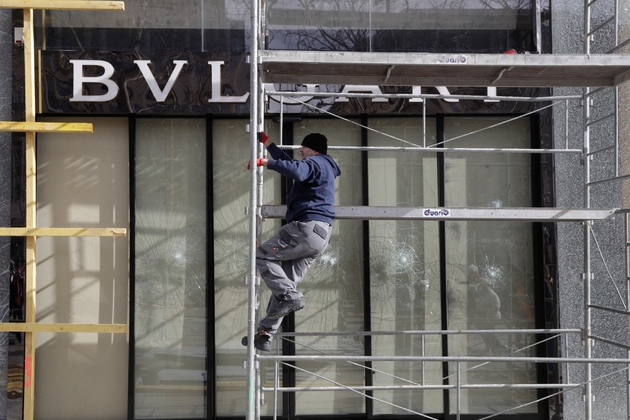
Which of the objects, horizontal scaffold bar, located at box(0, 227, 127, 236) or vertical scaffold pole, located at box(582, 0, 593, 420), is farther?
horizontal scaffold bar, located at box(0, 227, 127, 236)

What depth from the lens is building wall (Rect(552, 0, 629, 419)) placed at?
26.1 ft

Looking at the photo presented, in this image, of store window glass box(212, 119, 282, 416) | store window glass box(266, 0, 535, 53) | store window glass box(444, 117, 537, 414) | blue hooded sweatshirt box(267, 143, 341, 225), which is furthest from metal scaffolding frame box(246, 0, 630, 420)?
store window glass box(266, 0, 535, 53)

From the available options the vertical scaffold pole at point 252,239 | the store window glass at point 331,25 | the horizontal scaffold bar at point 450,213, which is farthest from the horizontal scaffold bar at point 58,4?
the horizontal scaffold bar at point 450,213

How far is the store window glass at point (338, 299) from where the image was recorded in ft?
26.8

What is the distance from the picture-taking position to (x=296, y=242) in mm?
5527

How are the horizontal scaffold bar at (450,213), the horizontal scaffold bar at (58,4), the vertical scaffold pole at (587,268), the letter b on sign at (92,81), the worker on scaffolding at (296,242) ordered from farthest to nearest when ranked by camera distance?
the letter b on sign at (92,81) < the horizontal scaffold bar at (58,4) < the vertical scaffold pole at (587,268) < the horizontal scaffold bar at (450,213) < the worker on scaffolding at (296,242)

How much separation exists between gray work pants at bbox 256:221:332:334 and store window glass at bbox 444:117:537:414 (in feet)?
10.4

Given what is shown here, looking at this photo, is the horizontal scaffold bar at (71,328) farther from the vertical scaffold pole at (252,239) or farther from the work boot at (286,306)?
the work boot at (286,306)

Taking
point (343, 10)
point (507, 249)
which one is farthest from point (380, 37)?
point (507, 249)

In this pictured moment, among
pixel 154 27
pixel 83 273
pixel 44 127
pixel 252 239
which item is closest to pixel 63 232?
pixel 83 273

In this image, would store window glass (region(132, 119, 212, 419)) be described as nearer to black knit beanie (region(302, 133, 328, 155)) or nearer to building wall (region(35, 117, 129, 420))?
building wall (region(35, 117, 129, 420))

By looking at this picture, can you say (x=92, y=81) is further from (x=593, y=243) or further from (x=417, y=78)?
(x=593, y=243)

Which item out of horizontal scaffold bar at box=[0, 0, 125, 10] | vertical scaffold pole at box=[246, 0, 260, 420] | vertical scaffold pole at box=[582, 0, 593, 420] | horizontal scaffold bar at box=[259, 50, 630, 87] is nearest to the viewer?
vertical scaffold pole at box=[246, 0, 260, 420]

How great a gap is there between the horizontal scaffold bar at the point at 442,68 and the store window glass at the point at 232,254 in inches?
86.8
